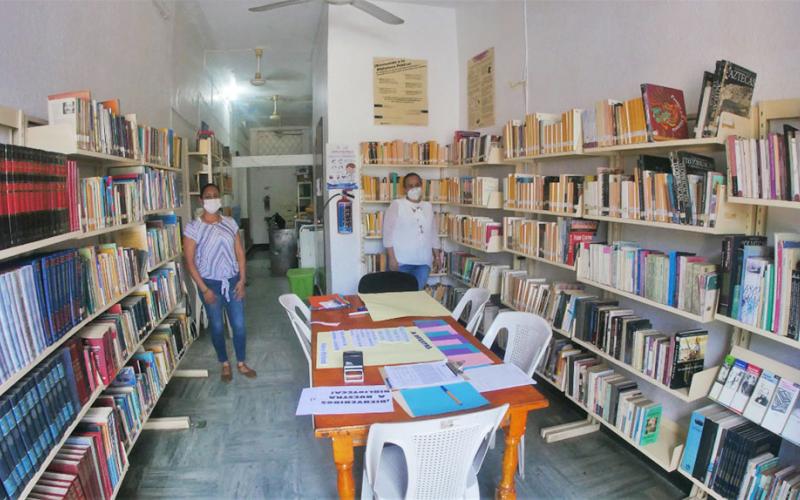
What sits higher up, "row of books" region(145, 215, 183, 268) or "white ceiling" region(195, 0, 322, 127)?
"white ceiling" region(195, 0, 322, 127)

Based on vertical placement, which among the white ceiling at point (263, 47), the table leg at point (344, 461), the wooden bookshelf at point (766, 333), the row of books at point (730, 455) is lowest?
the row of books at point (730, 455)

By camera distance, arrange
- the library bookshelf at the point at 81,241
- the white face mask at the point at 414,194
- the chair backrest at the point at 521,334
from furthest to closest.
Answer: the white face mask at the point at 414,194
the chair backrest at the point at 521,334
the library bookshelf at the point at 81,241

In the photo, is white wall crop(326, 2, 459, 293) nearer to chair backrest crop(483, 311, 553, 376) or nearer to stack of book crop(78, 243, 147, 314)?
stack of book crop(78, 243, 147, 314)

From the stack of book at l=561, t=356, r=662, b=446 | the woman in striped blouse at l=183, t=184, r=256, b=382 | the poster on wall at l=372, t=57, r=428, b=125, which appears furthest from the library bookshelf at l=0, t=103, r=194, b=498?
the stack of book at l=561, t=356, r=662, b=446

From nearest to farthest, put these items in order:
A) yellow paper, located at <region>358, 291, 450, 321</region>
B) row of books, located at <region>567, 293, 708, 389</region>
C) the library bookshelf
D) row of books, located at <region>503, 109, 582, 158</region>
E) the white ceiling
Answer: the library bookshelf → row of books, located at <region>567, 293, 708, 389</region> → yellow paper, located at <region>358, 291, 450, 321</region> → row of books, located at <region>503, 109, 582, 158</region> → the white ceiling

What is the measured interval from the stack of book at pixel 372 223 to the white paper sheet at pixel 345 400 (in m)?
3.36

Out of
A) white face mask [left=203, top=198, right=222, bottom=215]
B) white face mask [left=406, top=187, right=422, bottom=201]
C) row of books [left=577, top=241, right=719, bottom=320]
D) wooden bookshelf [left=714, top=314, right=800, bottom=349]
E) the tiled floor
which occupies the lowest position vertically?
the tiled floor

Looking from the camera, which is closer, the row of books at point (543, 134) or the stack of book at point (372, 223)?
the row of books at point (543, 134)

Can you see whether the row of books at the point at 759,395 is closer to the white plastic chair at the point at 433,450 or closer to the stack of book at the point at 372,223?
the white plastic chair at the point at 433,450

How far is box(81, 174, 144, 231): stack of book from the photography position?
231 cm

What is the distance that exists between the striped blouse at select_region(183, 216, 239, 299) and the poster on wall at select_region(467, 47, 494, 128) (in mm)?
2756

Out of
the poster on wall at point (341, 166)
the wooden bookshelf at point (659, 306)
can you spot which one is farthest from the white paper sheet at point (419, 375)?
→ the poster on wall at point (341, 166)

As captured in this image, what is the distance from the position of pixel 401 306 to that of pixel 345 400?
130cm

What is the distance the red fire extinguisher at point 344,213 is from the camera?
17.0ft
